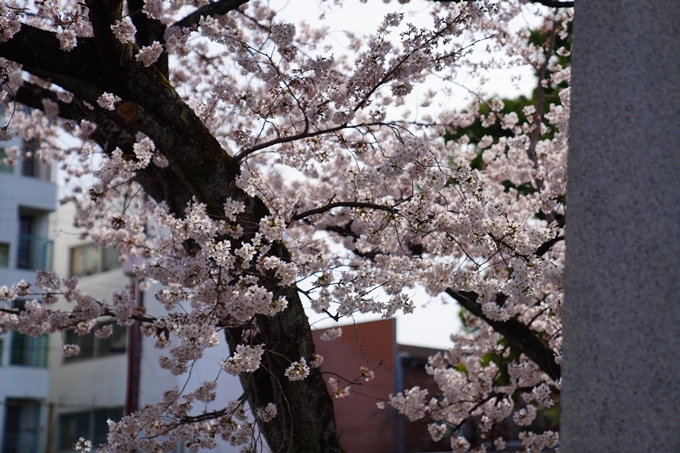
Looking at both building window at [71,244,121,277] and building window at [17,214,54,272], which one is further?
building window at [71,244,121,277]

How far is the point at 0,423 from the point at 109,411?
2.57 meters

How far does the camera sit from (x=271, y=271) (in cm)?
354

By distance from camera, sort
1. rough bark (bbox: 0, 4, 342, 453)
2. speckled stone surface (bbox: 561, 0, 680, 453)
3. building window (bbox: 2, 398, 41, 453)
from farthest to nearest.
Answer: building window (bbox: 2, 398, 41, 453), rough bark (bbox: 0, 4, 342, 453), speckled stone surface (bbox: 561, 0, 680, 453)

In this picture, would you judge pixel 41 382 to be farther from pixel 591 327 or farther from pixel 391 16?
pixel 591 327

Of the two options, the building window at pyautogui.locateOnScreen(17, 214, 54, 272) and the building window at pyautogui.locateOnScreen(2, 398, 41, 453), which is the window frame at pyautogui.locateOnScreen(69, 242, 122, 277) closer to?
the building window at pyautogui.locateOnScreen(17, 214, 54, 272)

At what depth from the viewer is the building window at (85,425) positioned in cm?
1731

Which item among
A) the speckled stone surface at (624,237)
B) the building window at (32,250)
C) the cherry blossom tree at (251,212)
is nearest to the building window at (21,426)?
the building window at (32,250)

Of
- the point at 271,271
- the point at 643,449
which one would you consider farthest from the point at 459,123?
the point at 643,449

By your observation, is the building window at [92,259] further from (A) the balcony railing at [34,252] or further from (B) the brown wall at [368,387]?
(B) the brown wall at [368,387]

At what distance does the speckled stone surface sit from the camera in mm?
1717

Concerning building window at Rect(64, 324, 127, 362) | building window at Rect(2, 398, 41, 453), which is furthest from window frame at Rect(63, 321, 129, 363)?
building window at Rect(2, 398, 41, 453)

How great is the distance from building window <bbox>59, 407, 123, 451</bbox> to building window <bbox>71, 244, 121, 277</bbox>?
3.62 metres

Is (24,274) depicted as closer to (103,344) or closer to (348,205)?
(103,344)

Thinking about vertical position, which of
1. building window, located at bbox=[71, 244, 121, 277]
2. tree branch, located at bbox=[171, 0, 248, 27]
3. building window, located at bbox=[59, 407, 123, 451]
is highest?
building window, located at bbox=[71, 244, 121, 277]
